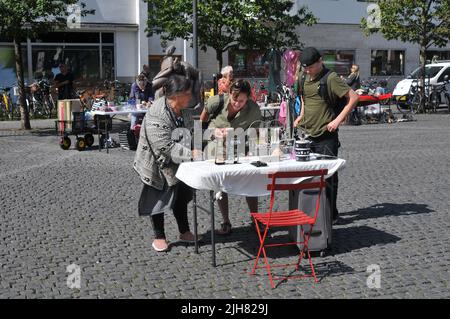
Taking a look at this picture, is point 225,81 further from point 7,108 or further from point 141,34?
point 141,34

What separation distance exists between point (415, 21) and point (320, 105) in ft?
61.0

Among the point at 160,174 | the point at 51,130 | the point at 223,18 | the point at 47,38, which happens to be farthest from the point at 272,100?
the point at 160,174

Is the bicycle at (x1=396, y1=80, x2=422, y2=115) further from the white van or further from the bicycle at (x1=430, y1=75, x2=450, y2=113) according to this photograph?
the bicycle at (x1=430, y1=75, x2=450, y2=113)

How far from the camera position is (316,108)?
7113 millimetres

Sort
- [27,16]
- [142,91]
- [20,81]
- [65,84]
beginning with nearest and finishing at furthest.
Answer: [142,91] → [27,16] → [20,81] → [65,84]

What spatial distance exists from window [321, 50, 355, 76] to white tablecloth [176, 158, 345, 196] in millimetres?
28703

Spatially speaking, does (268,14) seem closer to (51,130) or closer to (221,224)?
(51,130)

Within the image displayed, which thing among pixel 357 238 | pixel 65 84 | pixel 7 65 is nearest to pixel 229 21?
pixel 65 84

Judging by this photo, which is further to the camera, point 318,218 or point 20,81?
point 20,81

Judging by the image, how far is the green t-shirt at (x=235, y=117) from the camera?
6797mm

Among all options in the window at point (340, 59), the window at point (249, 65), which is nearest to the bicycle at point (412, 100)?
the window at point (249, 65)

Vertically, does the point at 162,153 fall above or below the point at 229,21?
below

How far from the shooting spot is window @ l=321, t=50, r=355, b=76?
34062 mm

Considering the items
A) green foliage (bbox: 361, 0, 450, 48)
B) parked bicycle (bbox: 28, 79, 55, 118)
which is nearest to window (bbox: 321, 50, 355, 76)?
green foliage (bbox: 361, 0, 450, 48)
